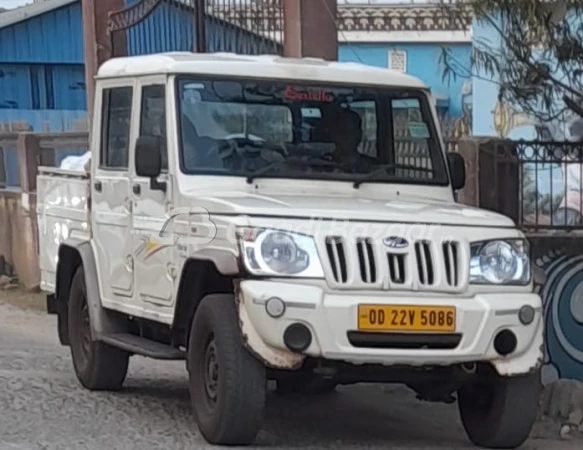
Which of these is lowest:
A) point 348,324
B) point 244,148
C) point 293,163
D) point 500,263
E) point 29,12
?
point 348,324

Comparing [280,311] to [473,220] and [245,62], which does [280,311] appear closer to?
[473,220]

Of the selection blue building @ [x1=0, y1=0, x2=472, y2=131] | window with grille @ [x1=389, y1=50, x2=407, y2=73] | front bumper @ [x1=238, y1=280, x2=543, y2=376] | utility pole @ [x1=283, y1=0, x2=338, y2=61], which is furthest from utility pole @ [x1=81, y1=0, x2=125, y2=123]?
front bumper @ [x1=238, y1=280, x2=543, y2=376]

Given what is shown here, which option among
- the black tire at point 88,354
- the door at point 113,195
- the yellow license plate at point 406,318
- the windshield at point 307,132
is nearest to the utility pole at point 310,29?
the door at point 113,195

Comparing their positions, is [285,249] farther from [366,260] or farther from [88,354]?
[88,354]

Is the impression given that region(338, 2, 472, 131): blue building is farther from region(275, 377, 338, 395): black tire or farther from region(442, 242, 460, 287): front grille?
region(442, 242, 460, 287): front grille

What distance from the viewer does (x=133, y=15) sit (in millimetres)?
16016

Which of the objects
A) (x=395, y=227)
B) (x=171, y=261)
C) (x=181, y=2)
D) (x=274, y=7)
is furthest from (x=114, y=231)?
(x=181, y=2)

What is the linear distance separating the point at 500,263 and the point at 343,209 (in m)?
0.91

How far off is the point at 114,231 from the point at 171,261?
111 centimetres

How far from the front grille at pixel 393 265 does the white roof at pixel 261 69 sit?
5.96ft

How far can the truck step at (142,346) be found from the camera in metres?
8.73

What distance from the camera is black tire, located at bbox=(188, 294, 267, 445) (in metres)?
7.65

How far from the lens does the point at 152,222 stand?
8.88m

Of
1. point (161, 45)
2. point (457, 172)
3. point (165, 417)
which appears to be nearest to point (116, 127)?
point (165, 417)
